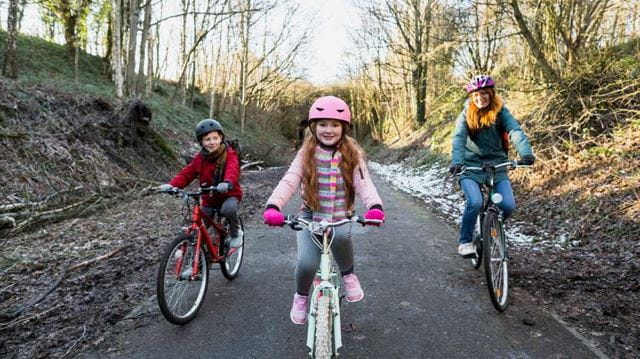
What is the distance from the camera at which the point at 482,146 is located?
499 cm

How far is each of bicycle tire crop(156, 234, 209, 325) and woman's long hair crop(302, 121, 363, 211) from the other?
1.39 meters

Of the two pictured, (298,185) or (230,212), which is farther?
(230,212)

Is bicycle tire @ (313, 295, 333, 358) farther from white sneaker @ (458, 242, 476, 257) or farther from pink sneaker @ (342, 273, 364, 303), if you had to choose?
white sneaker @ (458, 242, 476, 257)

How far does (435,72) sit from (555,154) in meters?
17.8

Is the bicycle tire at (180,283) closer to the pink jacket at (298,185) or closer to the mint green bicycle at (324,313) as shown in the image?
the pink jacket at (298,185)

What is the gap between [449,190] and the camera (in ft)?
38.7

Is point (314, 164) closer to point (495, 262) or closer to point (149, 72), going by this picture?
point (495, 262)

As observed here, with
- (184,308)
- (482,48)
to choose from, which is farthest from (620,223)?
(482,48)

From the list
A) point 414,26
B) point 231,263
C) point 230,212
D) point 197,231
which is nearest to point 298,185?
point 197,231

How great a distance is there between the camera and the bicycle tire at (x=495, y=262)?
4066 mm

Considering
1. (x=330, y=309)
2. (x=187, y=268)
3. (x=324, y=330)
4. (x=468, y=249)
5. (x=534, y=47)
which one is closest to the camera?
(x=324, y=330)

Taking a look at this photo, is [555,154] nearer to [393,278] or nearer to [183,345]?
[393,278]

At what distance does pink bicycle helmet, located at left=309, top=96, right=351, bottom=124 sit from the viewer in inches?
127

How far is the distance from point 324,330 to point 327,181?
1222mm
